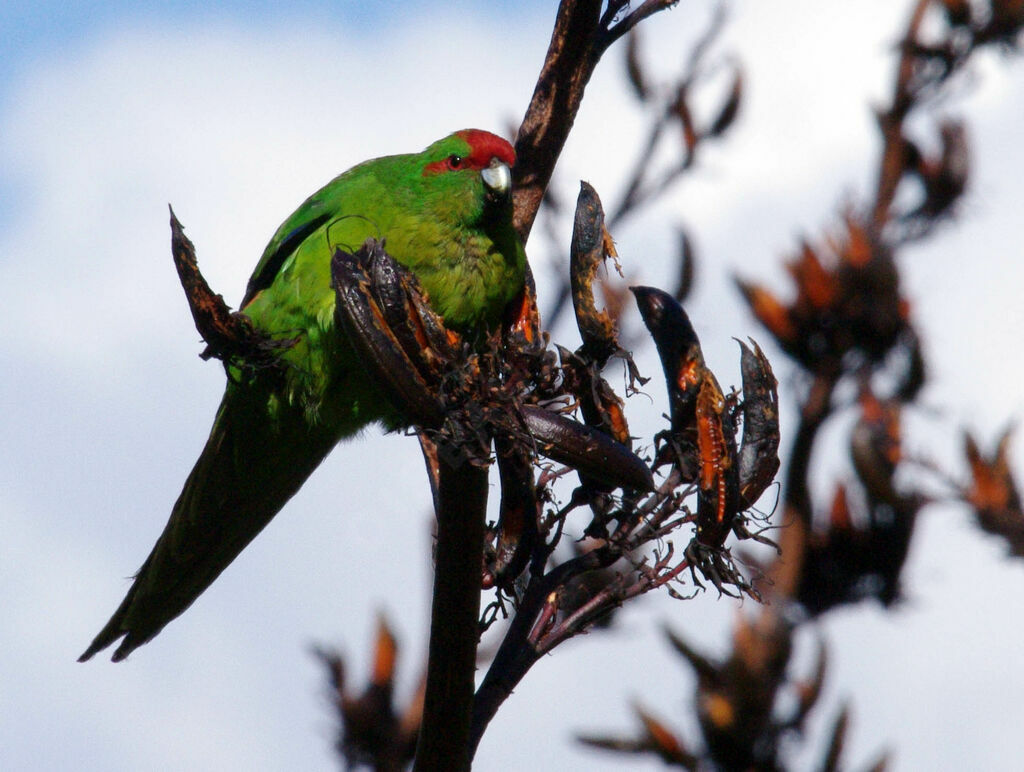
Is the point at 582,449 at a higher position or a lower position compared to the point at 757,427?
lower

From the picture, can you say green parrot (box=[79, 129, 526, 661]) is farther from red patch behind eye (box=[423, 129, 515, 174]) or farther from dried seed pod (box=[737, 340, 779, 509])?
dried seed pod (box=[737, 340, 779, 509])

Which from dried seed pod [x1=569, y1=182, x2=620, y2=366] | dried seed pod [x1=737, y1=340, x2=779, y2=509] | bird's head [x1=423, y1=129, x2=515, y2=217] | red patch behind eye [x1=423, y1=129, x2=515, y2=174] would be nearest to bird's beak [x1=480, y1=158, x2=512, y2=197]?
bird's head [x1=423, y1=129, x2=515, y2=217]

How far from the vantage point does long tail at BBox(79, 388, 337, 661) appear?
3590mm

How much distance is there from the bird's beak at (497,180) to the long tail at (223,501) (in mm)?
1013

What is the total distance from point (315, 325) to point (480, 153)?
2.83 ft

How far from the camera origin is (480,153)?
12.5 ft

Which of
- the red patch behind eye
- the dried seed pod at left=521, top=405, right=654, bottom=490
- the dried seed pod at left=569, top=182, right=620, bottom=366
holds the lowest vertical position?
the dried seed pod at left=521, top=405, right=654, bottom=490

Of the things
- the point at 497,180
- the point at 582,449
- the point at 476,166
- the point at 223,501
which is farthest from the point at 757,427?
the point at 223,501

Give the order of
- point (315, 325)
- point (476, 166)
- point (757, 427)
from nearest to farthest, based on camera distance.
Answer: point (757, 427)
point (315, 325)
point (476, 166)

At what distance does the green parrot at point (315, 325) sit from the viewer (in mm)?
3529

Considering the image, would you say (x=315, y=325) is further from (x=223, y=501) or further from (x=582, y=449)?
(x=582, y=449)

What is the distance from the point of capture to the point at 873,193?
559cm

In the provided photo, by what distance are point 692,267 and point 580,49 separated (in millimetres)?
1316

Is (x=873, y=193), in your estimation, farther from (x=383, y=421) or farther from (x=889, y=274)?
(x=383, y=421)
